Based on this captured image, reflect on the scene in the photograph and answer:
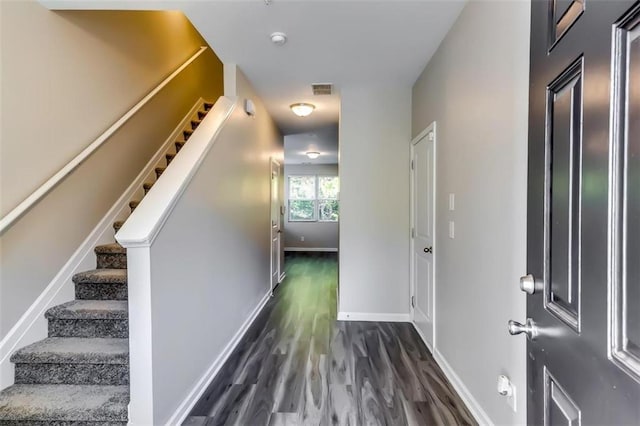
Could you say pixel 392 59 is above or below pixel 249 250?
above

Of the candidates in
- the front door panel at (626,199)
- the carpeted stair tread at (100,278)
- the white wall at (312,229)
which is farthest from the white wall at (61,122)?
the white wall at (312,229)

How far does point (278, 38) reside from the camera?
234 centimetres

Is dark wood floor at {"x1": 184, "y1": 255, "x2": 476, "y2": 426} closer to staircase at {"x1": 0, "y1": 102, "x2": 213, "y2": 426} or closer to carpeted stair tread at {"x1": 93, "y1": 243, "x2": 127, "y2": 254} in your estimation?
staircase at {"x1": 0, "y1": 102, "x2": 213, "y2": 426}

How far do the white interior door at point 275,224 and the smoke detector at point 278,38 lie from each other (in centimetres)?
229

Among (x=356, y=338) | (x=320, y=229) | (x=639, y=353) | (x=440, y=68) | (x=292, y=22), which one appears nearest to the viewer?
(x=639, y=353)

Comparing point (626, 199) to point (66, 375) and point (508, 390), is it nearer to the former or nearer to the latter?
point (508, 390)

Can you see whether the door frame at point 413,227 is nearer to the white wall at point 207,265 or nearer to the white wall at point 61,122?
the white wall at point 207,265

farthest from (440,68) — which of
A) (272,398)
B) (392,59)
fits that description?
(272,398)

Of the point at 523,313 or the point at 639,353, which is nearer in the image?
the point at 639,353

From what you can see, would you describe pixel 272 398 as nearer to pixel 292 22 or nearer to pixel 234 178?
pixel 234 178

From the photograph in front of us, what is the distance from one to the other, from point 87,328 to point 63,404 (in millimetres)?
483

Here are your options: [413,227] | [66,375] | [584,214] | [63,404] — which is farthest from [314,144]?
[584,214]

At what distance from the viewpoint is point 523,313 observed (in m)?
1.39

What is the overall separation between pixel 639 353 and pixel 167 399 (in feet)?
6.50
